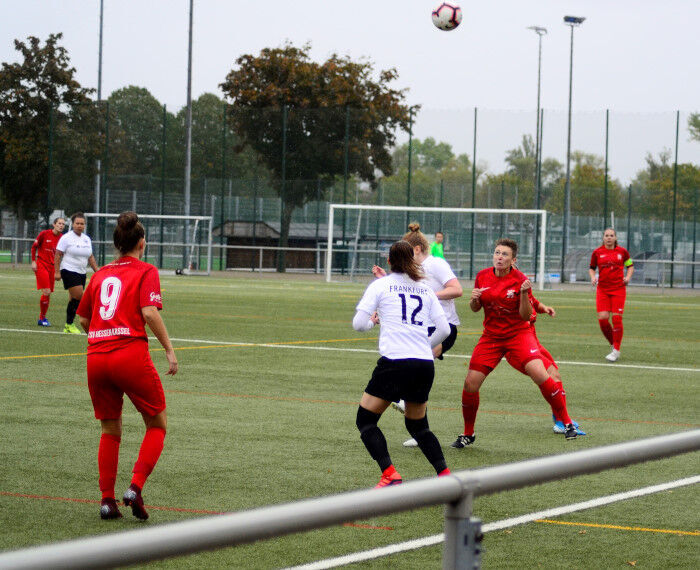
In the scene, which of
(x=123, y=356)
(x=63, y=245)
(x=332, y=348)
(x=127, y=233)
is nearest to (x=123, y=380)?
(x=123, y=356)

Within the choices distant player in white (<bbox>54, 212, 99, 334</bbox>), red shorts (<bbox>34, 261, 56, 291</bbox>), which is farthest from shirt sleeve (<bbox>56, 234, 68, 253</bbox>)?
red shorts (<bbox>34, 261, 56, 291</bbox>)

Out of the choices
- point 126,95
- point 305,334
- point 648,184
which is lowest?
point 305,334

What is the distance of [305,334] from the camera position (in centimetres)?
2022

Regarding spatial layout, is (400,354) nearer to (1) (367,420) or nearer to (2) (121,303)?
(1) (367,420)

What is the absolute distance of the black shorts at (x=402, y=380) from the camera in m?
7.10

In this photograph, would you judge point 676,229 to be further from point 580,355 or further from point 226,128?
point 580,355

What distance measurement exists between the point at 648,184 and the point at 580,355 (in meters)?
34.8

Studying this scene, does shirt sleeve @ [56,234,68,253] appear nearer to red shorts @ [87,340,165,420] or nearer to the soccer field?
the soccer field

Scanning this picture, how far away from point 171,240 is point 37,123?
10921mm

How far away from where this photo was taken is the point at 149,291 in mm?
6551

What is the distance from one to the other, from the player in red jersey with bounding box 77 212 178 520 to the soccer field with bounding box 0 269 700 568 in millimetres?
305

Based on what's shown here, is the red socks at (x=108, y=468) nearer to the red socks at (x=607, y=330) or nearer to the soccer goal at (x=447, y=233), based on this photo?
the red socks at (x=607, y=330)

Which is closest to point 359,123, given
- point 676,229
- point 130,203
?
point 130,203

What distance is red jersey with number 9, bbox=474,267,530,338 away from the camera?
31.0ft
